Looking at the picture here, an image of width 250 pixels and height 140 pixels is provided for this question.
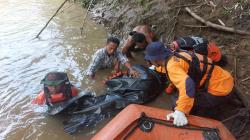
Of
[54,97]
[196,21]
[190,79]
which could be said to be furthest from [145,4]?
[190,79]

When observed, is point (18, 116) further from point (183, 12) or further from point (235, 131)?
point (183, 12)

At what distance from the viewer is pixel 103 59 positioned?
248 inches

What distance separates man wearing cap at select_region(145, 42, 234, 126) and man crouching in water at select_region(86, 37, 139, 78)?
1.80 meters

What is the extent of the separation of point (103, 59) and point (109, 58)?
13 centimetres

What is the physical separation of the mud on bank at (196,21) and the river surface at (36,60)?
2.39ft

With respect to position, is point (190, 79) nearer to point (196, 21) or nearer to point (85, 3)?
point (196, 21)

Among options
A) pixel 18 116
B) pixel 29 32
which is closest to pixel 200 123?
pixel 18 116

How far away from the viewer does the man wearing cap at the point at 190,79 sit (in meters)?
3.79

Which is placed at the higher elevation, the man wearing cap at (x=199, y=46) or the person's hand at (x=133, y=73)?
the man wearing cap at (x=199, y=46)

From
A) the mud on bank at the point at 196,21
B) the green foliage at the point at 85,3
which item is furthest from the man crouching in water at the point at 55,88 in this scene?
the green foliage at the point at 85,3

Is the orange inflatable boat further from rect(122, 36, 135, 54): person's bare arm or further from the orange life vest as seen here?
rect(122, 36, 135, 54): person's bare arm

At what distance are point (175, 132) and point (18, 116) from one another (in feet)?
9.23

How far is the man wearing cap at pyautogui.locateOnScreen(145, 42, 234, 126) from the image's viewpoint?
12.4 ft

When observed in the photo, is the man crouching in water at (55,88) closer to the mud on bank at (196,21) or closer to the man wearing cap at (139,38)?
the man wearing cap at (139,38)
